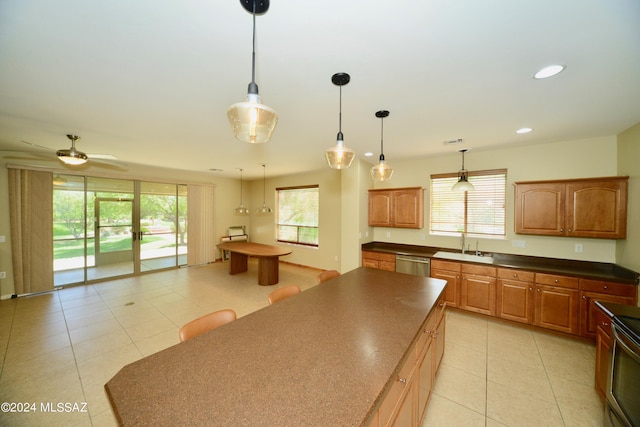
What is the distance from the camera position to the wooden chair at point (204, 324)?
141cm

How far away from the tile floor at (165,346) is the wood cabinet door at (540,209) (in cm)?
137

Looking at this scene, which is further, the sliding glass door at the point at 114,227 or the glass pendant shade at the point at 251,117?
the sliding glass door at the point at 114,227

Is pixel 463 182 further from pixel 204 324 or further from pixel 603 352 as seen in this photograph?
pixel 204 324

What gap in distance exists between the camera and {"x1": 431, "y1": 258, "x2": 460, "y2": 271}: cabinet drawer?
3396 mm

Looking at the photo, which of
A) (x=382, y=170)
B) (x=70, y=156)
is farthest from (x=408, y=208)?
(x=70, y=156)

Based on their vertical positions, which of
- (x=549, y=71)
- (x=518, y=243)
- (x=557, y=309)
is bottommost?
(x=557, y=309)

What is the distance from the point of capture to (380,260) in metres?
4.18

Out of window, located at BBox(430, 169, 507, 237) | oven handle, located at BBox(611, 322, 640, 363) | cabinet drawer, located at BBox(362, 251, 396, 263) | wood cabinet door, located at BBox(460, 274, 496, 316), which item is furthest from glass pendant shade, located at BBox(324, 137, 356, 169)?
window, located at BBox(430, 169, 507, 237)

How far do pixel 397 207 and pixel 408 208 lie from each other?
20 cm

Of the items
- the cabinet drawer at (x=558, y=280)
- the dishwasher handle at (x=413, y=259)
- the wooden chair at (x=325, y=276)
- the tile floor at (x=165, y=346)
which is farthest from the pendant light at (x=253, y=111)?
the cabinet drawer at (x=558, y=280)

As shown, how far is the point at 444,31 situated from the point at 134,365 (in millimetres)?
2343

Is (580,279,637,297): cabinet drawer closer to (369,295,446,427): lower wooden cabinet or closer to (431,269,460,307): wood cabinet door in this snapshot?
(431,269,460,307): wood cabinet door

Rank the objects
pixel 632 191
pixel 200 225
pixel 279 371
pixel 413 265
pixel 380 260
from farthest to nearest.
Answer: pixel 200 225
pixel 380 260
pixel 413 265
pixel 632 191
pixel 279 371

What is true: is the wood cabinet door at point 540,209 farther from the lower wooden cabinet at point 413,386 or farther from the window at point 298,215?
the window at point 298,215
